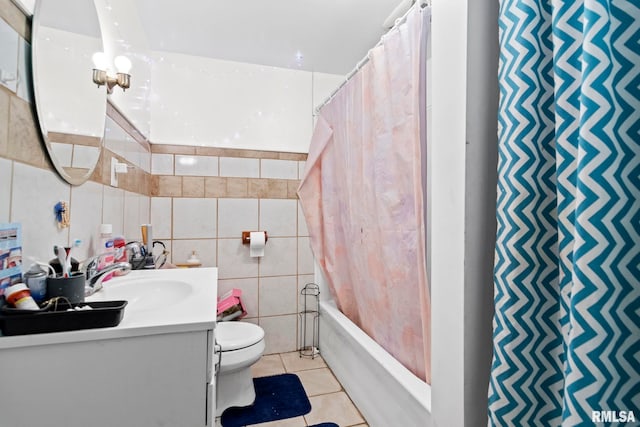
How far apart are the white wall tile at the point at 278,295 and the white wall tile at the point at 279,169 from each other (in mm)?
803

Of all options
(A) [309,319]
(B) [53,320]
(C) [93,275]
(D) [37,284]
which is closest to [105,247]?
(C) [93,275]

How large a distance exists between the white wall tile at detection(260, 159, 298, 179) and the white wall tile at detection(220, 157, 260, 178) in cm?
5

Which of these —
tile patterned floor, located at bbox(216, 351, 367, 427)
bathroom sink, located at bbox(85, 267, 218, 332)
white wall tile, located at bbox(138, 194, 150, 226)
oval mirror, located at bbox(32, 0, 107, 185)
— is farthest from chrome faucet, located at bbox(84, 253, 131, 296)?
tile patterned floor, located at bbox(216, 351, 367, 427)

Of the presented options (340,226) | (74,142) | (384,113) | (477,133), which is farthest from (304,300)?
(477,133)

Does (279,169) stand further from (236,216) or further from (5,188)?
(5,188)

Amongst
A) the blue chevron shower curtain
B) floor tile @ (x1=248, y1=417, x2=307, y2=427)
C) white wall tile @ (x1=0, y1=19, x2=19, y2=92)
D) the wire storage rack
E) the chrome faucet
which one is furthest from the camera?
the wire storage rack

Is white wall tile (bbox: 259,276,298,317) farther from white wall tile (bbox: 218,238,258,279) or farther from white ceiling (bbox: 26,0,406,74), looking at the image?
white ceiling (bbox: 26,0,406,74)

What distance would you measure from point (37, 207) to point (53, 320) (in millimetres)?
395

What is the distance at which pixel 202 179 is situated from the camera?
2182mm

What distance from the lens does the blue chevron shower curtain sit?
45 cm

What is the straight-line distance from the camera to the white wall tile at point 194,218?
2.13m

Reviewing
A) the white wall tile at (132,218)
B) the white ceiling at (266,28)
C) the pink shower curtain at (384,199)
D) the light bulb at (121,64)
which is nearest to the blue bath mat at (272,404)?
the pink shower curtain at (384,199)

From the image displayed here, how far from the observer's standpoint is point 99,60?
48.9 inches

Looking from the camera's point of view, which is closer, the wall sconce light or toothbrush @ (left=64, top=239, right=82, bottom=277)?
toothbrush @ (left=64, top=239, right=82, bottom=277)
